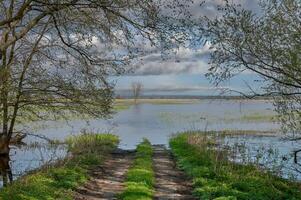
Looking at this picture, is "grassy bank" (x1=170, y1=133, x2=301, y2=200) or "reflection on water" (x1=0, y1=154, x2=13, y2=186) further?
"reflection on water" (x1=0, y1=154, x2=13, y2=186)

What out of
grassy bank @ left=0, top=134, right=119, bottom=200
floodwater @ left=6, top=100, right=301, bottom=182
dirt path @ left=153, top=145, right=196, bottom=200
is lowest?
floodwater @ left=6, top=100, right=301, bottom=182

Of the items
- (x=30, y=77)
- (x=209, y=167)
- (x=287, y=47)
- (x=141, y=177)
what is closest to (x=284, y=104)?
(x=287, y=47)

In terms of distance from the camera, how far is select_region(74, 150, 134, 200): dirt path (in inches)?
505

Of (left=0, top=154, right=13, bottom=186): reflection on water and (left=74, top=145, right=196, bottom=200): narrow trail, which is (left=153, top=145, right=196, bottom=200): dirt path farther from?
(left=0, top=154, right=13, bottom=186): reflection on water

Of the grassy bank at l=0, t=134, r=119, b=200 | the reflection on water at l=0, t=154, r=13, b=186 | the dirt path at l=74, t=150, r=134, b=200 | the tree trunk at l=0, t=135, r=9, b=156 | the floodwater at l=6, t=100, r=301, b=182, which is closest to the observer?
the grassy bank at l=0, t=134, r=119, b=200

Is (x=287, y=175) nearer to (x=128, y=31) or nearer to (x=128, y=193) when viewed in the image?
(x=128, y=193)

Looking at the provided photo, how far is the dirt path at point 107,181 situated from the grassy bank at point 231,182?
2.21 metres

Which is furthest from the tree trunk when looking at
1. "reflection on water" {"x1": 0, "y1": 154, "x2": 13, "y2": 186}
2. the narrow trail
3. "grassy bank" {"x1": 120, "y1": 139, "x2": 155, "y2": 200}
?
"grassy bank" {"x1": 120, "y1": 139, "x2": 155, "y2": 200}

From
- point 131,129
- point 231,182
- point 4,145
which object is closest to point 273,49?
point 231,182

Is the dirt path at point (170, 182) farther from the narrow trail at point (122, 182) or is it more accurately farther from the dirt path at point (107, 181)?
the dirt path at point (107, 181)

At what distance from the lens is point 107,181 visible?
15352 mm

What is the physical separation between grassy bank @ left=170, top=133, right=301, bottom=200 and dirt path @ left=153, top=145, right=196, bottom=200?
0.90ft

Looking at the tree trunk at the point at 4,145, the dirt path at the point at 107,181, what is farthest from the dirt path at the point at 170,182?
the tree trunk at the point at 4,145

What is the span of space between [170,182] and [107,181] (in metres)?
1.93
